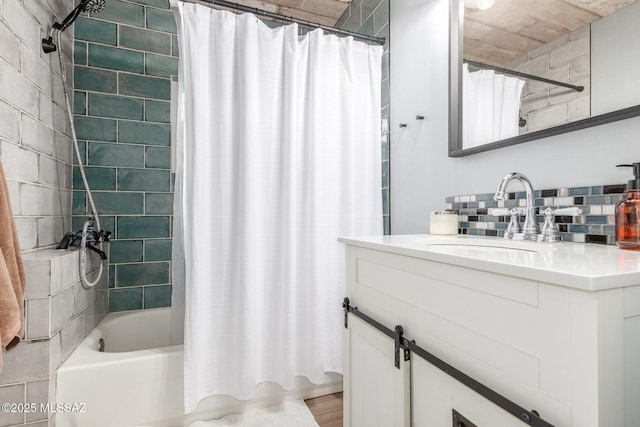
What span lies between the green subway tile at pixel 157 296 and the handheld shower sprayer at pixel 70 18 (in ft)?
4.61

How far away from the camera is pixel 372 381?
0.98 metres

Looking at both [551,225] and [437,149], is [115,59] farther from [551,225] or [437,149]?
[551,225]

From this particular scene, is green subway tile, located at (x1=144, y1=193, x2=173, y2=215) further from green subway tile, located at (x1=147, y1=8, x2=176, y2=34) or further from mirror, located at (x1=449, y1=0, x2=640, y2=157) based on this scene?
mirror, located at (x1=449, y1=0, x2=640, y2=157)

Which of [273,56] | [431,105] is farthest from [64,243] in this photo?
[431,105]

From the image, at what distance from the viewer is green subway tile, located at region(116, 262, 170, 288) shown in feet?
6.76

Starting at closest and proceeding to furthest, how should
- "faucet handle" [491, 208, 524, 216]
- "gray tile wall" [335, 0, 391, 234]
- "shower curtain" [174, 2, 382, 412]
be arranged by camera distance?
"faucet handle" [491, 208, 524, 216]
"shower curtain" [174, 2, 382, 412]
"gray tile wall" [335, 0, 391, 234]

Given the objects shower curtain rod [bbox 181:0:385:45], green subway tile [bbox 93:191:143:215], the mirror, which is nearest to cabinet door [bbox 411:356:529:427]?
the mirror

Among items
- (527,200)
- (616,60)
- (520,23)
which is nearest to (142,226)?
(527,200)

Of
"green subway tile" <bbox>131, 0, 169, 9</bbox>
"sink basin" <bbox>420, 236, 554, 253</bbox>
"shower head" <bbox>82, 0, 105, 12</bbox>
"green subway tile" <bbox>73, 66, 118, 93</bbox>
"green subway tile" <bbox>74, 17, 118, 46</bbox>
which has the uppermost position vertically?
"green subway tile" <bbox>131, 0, 169, 9</bbox>

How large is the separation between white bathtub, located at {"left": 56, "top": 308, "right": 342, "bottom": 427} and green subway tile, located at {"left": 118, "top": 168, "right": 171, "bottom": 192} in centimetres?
88

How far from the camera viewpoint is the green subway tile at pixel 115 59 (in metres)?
1.99

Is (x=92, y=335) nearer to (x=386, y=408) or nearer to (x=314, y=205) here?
(x=314, y=205)

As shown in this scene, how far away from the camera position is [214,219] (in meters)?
1.46

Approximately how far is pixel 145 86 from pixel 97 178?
2.17 feet
